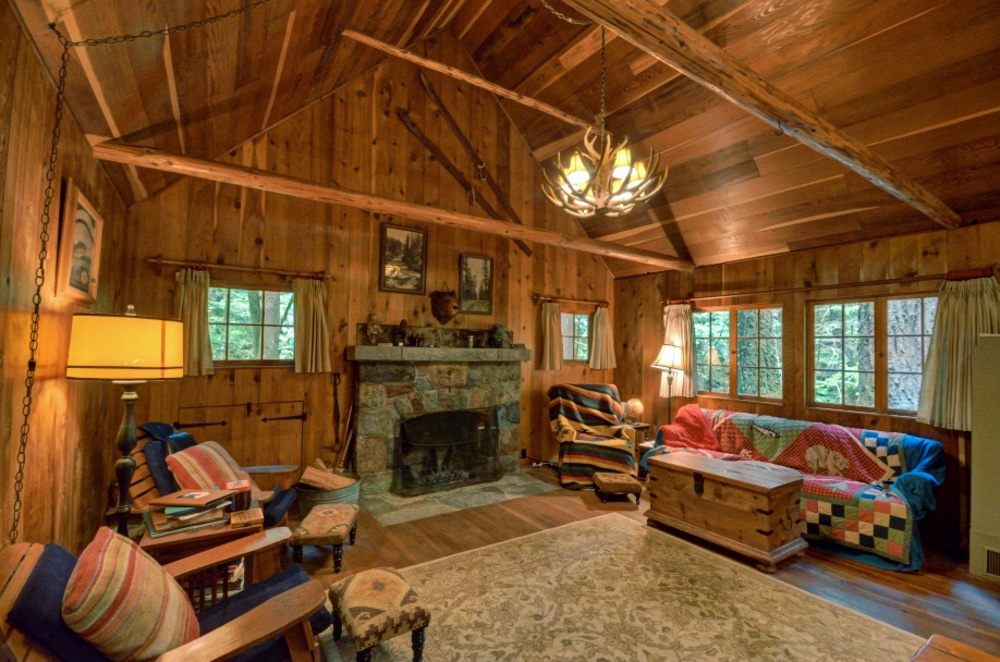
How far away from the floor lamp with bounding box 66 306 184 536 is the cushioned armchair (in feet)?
1.26

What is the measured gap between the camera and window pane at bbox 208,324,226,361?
3928 mm

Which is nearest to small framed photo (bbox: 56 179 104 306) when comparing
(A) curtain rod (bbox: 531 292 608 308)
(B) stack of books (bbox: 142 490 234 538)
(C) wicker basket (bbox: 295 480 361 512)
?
(B) stack of books (bbox: 142 490 234 538)

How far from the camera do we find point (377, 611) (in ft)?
6.26

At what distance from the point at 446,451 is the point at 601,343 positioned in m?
2.52

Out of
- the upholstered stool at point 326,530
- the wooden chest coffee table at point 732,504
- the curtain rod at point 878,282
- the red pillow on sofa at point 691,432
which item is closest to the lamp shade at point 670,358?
the red pillow on sofa at point 691,432

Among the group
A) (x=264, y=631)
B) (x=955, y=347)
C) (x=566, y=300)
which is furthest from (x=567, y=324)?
(x=264, y=631)

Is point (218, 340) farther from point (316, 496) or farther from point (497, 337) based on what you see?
point (497, 337)

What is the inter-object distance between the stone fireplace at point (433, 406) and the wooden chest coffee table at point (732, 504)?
1844mm

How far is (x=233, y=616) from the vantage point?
1.72 m

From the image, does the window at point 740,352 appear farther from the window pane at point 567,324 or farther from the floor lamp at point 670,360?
the window pane at point 567,324

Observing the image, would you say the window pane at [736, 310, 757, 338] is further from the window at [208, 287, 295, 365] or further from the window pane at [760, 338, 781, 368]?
the window at [208, 287, 295, 365]

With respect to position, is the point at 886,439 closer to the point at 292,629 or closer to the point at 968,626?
the point at 968,626

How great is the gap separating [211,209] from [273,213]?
1.53ft

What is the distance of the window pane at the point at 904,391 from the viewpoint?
394 cm
